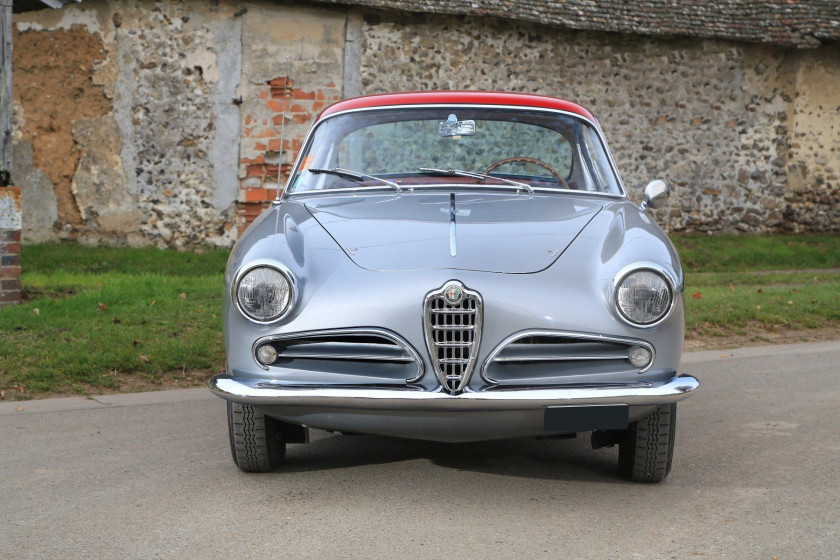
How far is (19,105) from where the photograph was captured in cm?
1417

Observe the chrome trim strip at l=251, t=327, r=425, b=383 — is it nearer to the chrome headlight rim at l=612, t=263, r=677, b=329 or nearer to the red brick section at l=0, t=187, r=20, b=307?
the chrome headlight rim at l=612, t=263, r=677, b=329

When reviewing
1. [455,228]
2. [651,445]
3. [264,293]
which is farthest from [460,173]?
[651,445]

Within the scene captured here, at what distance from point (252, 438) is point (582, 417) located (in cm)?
135

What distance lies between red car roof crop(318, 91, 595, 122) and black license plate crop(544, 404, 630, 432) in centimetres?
217

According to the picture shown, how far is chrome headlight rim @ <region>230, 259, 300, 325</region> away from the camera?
12.6 ft

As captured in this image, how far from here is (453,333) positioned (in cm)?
378

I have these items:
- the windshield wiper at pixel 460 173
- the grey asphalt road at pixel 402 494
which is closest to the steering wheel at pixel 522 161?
the windshield wiper at pixel 460 173

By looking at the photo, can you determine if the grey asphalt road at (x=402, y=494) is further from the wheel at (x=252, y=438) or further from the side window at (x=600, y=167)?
the side window at (x=600, y=167)

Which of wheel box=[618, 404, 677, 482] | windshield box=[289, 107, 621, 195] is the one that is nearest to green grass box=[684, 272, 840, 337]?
windshield box=[289, 107, 621, 195]

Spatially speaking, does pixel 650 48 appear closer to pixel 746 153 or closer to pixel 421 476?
pixel 746 153

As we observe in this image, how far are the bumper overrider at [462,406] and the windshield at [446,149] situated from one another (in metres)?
1.50

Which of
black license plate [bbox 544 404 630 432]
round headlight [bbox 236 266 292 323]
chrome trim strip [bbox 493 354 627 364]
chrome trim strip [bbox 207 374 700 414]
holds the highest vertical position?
round headlight [bbox 236 266 292 323]

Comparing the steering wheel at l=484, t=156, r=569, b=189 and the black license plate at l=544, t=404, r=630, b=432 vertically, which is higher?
the steering wheel at l=484, t=156, r=569, b=189

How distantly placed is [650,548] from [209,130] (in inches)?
491
